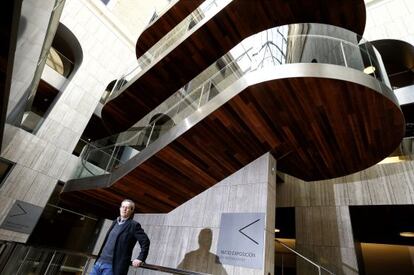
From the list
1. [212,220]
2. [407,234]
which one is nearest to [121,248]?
[212,220]

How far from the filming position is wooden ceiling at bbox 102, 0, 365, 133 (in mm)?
6918

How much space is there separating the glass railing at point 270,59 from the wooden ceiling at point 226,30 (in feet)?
4.65

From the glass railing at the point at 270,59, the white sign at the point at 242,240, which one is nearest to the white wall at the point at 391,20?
the glass railing at the point at 270,59

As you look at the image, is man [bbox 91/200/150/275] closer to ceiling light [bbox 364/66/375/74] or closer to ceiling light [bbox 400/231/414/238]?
ceiling light [bbox 364/66/375/74]

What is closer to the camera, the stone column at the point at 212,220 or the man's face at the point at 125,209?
the man's face at the point at 125,209

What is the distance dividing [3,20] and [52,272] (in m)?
3.84

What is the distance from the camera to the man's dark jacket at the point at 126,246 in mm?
3203

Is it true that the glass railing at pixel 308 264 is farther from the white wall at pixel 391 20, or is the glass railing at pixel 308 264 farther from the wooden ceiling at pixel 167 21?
the white wall at pixel 391 20

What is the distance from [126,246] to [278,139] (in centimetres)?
380

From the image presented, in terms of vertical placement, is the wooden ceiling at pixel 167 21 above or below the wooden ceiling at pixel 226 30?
above

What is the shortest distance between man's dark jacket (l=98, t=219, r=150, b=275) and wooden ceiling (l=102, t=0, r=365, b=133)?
18.2 feet

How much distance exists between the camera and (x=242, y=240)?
5125 mm

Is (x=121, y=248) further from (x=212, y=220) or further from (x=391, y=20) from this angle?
(x=391, y=20)

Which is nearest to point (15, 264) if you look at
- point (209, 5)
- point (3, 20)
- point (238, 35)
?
point (3, 20)
